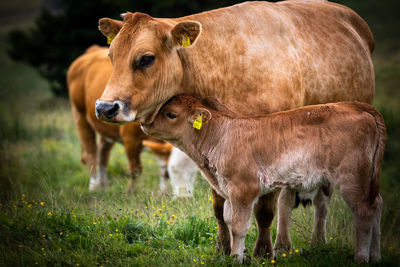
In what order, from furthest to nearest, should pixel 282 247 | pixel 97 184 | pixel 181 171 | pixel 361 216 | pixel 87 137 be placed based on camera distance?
pixel 87 137, pixel 97 184, pixel 181 171, pixel 282 247, pixel 361 216

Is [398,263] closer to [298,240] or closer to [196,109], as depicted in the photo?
[298,240]

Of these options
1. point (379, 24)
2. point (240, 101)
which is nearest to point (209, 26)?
point (240, 101)

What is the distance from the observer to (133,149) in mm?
8359

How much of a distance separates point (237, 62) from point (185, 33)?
0.65 metres

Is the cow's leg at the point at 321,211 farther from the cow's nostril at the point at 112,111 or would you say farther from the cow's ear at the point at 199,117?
the cow's nostril at the point at 112,111

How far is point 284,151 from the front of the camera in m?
4.38

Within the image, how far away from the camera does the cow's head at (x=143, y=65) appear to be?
415 centimetres

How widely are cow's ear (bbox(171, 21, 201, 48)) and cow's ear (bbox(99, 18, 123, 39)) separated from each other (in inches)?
26.0

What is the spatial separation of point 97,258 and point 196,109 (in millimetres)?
1782

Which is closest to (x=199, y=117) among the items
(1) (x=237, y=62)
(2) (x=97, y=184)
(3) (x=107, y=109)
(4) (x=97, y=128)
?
(1) (x=237, y=62)

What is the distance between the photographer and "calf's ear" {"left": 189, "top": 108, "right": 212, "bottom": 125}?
4515 millimetres

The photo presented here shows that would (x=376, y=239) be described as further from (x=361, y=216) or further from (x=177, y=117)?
(x=177, y=117)

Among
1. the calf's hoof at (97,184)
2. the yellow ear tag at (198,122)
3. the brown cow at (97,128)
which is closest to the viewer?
the yellow ear tag at (198,122)

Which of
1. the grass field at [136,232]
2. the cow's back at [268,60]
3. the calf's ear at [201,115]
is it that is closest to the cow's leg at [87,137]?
the grass field at [136,232]
